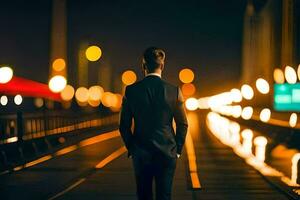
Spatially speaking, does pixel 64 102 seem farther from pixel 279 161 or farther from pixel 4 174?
pixel 4 174

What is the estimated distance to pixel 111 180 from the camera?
17516mm

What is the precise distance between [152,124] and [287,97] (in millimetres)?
22594

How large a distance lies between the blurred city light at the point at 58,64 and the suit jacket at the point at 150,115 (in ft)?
101

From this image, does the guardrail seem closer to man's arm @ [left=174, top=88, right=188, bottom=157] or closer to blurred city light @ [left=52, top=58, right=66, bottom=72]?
blurred city light @ [left=52, top=58, right=66, bottom=72]

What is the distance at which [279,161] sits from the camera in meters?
23.8

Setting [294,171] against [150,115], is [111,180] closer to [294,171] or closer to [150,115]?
[294,171]

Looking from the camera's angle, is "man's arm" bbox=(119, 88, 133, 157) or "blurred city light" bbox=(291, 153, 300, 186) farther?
"blurred city light" bbox=(291, 153, 300, 186)

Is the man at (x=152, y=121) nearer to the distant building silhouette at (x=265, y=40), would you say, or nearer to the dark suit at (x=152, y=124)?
the dark suit at (x=152, y=124)

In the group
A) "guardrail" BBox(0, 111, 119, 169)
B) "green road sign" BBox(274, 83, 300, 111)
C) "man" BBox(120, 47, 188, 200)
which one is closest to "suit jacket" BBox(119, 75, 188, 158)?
"man" BBox(120, 47, 188, 200)

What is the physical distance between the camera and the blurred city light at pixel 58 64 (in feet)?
125

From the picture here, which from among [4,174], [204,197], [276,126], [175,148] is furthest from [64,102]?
[175,148]

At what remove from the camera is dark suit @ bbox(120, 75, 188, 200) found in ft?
22.3

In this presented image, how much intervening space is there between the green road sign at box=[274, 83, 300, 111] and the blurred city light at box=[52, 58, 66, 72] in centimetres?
1211

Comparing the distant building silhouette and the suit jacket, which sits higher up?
the distant building silhouette
